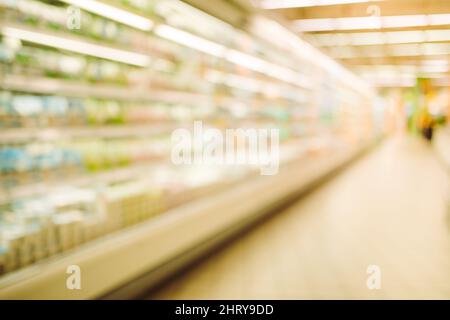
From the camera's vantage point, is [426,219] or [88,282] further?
[426,219]

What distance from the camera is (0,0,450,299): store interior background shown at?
7.52ft

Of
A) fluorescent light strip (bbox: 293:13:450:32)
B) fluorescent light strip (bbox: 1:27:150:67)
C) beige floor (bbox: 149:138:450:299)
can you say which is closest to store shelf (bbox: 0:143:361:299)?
beige floor (bbox: 149:138:450:299)

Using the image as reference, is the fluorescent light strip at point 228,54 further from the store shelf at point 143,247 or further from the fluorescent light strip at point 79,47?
the store shelf at point 143,247

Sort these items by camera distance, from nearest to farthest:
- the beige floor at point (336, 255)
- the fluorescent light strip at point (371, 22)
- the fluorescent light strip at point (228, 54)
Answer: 1. the beige floor at point (336, 255)
2. the fluorescent light strip at point (228, 54)
3. the fluorescent light strip at point (371, 22)

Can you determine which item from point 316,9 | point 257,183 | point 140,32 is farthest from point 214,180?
point 316,9

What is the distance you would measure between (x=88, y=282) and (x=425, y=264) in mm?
→ 2556

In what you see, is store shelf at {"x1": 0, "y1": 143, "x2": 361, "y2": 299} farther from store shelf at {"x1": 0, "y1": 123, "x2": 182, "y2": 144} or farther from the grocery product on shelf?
store shelf at {"x1": 0, "y1": 123, "x2": 182, "y2": 144}

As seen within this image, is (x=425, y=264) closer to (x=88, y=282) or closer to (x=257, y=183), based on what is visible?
(x=257, y=183)

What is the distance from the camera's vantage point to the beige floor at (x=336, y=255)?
9.18 feet

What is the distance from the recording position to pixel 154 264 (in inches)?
116

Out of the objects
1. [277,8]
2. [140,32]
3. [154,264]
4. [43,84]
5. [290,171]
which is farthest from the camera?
[290,171]

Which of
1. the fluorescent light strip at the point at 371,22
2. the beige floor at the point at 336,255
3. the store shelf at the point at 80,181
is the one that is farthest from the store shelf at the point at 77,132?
the fluorescent light strip at the point at 371,22

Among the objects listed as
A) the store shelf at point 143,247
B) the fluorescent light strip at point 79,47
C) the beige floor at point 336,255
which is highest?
the fluorescent light strip at point 79,47
